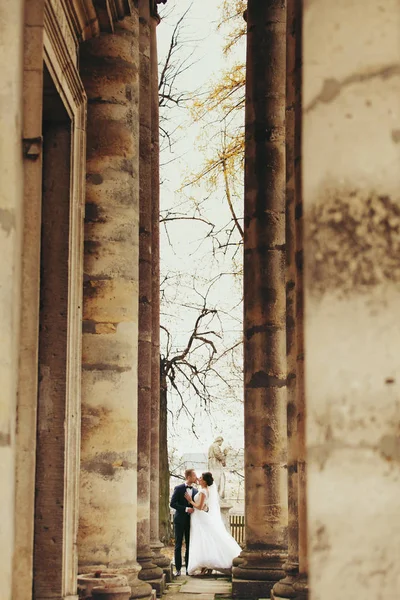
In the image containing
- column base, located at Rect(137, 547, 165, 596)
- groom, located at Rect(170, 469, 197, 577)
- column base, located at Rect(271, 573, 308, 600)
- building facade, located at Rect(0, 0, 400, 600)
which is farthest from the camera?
groom, located at Rect(170, 469, 197, 577)

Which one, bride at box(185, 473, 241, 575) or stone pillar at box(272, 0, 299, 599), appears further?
bride at box(185, 473, 241, 575)

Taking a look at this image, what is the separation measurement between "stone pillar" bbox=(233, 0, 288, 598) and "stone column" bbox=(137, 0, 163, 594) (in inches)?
66.6

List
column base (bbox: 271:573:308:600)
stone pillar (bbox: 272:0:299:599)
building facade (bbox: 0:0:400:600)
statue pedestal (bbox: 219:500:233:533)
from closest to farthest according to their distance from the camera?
building facade (bbox: 0:0:400:600) < stone pillar (bbox: 272:0:299:599) < column base (bbox: 271:573:308:600) < statue pedestal (bbox: 219:500:233:533)

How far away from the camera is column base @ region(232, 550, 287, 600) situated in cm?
1847

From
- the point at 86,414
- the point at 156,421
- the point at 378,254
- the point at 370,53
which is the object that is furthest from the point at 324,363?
the point at 156,421

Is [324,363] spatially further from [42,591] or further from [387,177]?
[42,591]

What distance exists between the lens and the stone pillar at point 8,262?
20.0 ft

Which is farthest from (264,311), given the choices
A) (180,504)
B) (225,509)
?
(225,509)

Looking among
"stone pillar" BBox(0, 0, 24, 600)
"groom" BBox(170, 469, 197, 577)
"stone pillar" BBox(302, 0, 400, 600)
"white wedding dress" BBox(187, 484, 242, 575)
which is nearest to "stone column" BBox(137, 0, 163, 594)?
"white wedding dress" BBox(187, 484, 242, 575)

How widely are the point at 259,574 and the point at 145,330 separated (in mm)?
5021

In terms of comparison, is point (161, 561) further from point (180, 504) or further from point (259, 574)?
point (180, 504)

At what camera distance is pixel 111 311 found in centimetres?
1459

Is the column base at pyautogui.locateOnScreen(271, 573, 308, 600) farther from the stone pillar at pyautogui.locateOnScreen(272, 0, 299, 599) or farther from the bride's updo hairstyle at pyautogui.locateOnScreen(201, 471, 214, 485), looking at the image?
the bride's updo hairstyle at pyautogui.locateOnScreen(201, 471, 214, 485)

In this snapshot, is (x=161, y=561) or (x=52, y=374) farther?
(x=161, y=561)
